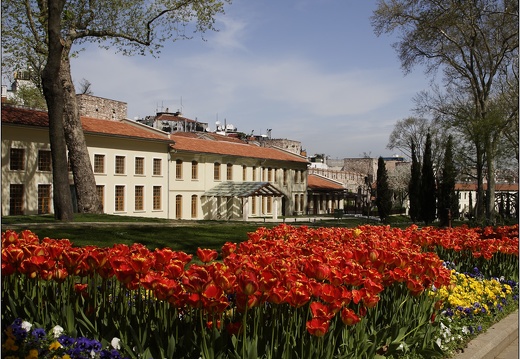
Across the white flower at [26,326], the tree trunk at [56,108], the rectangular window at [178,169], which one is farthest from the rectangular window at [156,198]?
the white flower at [26,326]

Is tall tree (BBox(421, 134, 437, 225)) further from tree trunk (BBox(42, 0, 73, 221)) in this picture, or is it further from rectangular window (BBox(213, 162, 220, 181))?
tree trunk (BBox(42, 0, 73, 221))

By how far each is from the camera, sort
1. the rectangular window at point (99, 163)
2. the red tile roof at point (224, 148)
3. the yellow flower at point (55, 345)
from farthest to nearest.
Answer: the red tile roof at point (224, 148), the rectangular window at point (99, 163), the yellow flower at point (55, 345)

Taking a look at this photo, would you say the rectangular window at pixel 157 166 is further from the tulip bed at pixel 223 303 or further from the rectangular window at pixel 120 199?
the tulip bed at pixel 223 303

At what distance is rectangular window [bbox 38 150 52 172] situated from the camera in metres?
30.7

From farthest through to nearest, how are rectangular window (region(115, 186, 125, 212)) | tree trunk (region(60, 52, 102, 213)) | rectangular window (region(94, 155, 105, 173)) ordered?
rectangular window (region(115, 186, 125, 212))
rectangular window (region(94, 155, 105, 173))
tree trunk (region(60, 52, 102, 213))

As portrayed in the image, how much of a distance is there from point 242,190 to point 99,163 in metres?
10.4

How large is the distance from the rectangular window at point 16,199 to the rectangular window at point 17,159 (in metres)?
0.92

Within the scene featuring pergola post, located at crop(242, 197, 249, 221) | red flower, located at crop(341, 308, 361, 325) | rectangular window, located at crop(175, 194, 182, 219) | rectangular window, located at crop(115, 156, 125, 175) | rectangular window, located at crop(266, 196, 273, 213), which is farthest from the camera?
rectangular window, located at crop(266, 196, 273, 213)

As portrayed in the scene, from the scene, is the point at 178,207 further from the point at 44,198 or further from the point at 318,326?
the point at 318,326

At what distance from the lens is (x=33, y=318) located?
388cm

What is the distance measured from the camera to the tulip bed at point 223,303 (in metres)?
3.33

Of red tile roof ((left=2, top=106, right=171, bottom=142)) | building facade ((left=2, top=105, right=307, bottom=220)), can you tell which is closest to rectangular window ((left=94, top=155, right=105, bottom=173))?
building facade ((left=2, top=105, right=307, bottom=220))

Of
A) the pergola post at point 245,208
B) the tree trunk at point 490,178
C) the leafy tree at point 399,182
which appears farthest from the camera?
the leafy tree at point 399,182

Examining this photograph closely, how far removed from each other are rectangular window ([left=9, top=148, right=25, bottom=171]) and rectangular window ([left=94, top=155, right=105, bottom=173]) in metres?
4.63
